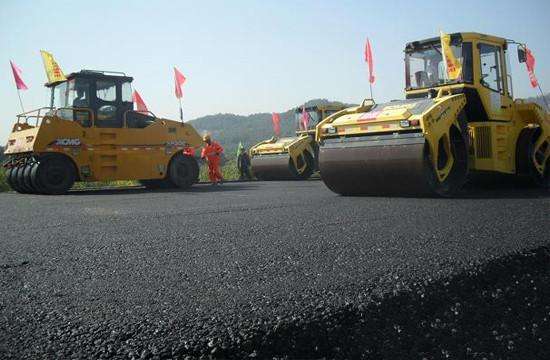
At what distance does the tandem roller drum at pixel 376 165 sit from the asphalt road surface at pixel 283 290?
1840 mm

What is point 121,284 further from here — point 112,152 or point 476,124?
point 112,152

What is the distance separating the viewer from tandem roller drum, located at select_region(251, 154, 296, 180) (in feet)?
43.7

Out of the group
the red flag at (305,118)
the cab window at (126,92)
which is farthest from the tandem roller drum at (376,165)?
the red flag at (305,118)

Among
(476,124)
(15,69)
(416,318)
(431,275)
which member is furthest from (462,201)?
(15,69)

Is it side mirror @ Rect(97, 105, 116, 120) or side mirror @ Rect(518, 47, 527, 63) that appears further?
side mirror @ Rect(97, 105, 116, 120)

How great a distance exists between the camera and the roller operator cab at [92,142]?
9.60 meters

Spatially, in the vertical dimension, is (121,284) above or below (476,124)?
below

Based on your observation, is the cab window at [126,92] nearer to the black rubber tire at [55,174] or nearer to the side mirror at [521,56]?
the black rubber tire at [55,174]

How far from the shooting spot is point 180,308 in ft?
6.57

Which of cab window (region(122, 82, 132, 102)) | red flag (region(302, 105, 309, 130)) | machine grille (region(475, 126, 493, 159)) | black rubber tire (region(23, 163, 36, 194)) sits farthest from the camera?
red flag (region(302, 105, 309, 130))

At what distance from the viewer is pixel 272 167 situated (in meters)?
13.6

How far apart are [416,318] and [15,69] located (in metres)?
14.1

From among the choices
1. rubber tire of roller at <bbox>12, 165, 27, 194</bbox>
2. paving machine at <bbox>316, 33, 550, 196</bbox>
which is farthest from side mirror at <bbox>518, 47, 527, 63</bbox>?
rubber tire of roller at <bbox>12, 165, 27, 194</bbox>

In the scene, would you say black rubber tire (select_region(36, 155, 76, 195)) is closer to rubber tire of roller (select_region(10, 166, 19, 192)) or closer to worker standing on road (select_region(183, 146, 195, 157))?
rubber tire of roller (select_region(10, 166, 19, 192))
